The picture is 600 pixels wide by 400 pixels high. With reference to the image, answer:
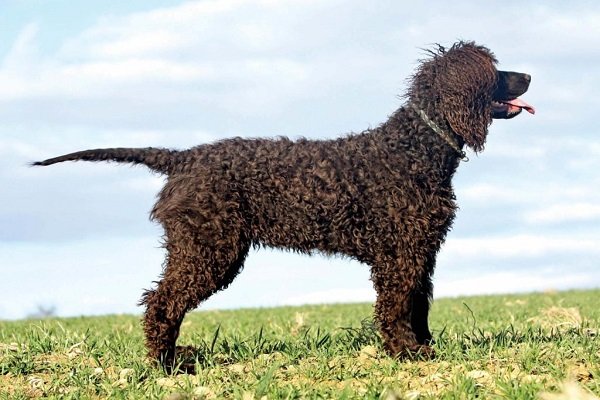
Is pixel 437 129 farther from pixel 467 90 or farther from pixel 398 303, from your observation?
pixel 398 303

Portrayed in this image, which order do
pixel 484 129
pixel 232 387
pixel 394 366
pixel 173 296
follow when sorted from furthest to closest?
pixel 484 129 → pixel 173 296 → pixel 394 366 → pixel 232 387

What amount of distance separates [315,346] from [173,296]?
4.95 feet

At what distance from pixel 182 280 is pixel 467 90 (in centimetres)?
348

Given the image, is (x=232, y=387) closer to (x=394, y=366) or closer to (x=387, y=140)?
(x=394, y=366)

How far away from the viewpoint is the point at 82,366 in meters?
8.23

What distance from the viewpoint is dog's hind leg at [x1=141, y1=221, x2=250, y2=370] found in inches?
311

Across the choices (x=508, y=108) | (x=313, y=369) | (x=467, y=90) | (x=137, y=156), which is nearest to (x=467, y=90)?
(x=467, y=90)

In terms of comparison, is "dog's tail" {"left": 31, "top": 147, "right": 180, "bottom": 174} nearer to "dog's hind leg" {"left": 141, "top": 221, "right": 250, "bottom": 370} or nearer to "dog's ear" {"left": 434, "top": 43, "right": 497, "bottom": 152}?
"dog's hind leg" {"left": 141, "top": 221, "right": 250, "bottom": 370}

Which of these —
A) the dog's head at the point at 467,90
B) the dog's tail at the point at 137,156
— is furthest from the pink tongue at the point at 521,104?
the dog's tail at the point at 137,156

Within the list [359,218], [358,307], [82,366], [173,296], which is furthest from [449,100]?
[358,307]

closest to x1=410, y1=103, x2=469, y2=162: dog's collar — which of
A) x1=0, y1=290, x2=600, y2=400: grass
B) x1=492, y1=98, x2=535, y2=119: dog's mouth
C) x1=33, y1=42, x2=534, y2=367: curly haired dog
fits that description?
x1=33, y1=42, x2=534, y2=367: curly haired dog

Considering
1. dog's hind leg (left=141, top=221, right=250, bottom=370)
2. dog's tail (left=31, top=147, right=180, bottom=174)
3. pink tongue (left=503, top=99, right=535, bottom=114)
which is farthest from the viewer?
pink tongue (left=503, top=99, right=535, bottom=114)

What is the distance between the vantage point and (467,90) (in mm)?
8461

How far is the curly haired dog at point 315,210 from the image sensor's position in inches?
312
